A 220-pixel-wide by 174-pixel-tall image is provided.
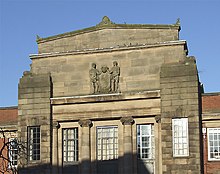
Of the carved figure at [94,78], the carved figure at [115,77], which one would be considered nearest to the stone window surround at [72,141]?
the carved figure at [94,78]

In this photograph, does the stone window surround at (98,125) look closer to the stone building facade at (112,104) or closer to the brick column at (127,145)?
the stone building facade at (112,104)

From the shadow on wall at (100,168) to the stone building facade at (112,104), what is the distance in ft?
0.18

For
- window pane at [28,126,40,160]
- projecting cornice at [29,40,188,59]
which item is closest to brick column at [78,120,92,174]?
window pane at [28,126,40,160]

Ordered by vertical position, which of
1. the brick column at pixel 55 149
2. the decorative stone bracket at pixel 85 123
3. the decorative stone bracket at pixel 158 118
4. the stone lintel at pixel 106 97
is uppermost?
the stone lintel at pixel 106 97

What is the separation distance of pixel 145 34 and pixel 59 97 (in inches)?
239

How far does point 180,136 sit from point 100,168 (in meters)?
4.91

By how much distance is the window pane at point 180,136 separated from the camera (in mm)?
24047

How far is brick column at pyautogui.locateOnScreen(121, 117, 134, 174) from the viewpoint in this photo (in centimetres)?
2480

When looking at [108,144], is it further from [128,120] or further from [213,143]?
[213,143]

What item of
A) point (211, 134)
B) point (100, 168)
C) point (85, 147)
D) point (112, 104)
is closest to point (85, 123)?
point (85, 147)

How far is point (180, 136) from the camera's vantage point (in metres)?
24.2

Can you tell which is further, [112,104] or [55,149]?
[55,149]

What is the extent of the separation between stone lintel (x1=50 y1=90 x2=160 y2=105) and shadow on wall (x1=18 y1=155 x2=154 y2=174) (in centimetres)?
331

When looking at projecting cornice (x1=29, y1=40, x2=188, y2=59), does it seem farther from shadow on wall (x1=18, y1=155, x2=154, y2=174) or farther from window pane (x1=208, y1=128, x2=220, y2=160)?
shadow on wall (x1=18, y1=155, x2=154, y2=174)
